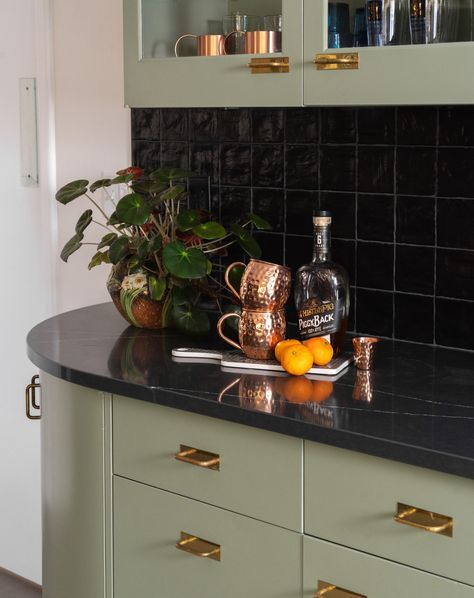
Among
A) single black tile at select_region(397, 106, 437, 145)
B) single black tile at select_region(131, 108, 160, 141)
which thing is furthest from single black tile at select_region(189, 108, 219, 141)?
single black tile at select_region(397, 106, 437, 145)

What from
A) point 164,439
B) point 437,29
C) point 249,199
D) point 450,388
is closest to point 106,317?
point 249,199

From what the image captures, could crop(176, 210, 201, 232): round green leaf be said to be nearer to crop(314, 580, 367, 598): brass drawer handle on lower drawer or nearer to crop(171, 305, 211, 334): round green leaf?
crop(171, 305, 211, 334): round green leaf

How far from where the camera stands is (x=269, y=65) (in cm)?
202

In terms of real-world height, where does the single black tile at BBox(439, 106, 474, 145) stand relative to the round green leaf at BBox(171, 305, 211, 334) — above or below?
above

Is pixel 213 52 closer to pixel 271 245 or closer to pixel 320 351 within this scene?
pixel 271 245

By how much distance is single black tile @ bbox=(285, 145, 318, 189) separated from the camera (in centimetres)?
240

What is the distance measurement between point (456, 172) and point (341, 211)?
31cm

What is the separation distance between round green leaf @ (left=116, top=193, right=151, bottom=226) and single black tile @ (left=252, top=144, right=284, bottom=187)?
354 mm

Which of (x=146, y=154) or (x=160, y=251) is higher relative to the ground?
(x=146, y=154)

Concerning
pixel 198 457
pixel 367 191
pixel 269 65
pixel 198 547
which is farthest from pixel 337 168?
pixel 198 547

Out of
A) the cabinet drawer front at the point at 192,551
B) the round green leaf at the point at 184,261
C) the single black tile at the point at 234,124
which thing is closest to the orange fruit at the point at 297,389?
the cabinet drawer front at the point at 192,551

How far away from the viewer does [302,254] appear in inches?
97.0

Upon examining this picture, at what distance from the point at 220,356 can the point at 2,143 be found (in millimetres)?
1373

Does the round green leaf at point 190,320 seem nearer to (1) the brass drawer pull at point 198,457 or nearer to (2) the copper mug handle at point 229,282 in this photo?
(2) the copper mug handle at point 229,282
